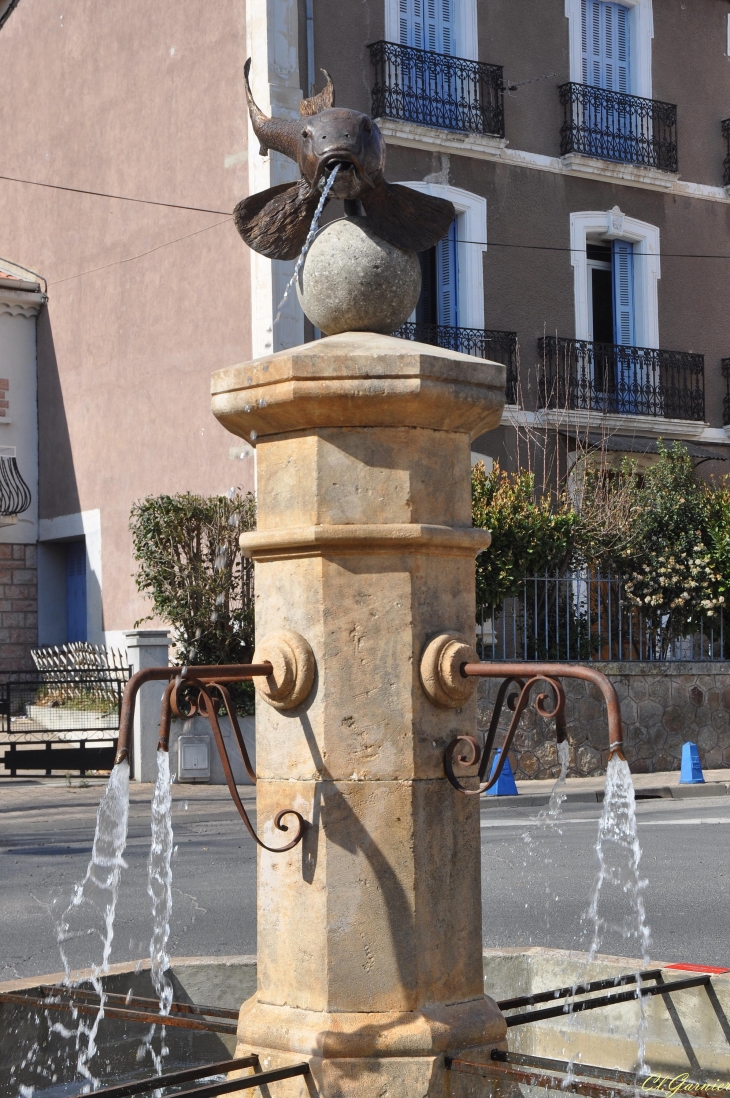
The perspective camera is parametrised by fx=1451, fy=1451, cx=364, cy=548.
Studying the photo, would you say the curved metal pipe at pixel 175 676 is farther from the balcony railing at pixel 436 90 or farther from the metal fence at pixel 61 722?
the balcony railing at pixel 436 90

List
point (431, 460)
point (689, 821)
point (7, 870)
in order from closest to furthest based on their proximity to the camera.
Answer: point (431, 460) < point (7, 870) < point (689, 821)

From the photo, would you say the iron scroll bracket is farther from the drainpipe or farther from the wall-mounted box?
the drainpipe

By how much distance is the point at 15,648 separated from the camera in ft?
79.7

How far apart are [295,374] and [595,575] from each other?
1597 centimetres

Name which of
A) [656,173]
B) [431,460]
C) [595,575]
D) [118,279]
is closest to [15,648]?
[118,279]

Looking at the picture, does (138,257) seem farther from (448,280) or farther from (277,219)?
(277,219)

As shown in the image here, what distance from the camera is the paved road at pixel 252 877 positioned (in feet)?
25.0

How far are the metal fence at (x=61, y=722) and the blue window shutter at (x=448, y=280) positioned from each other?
7.43 metres

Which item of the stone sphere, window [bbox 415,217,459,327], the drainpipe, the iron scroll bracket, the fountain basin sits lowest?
the fountain basin

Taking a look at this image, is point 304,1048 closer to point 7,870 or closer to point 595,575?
point 7,870

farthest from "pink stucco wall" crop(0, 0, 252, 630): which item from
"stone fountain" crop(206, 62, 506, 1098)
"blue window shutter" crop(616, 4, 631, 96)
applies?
"stone fountain" crop(206, 62, 506, 1098)

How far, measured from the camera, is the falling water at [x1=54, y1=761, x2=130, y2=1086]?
11.9 feet

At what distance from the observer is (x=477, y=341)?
2153 cm

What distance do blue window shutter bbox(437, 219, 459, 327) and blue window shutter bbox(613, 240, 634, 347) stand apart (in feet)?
10.4
